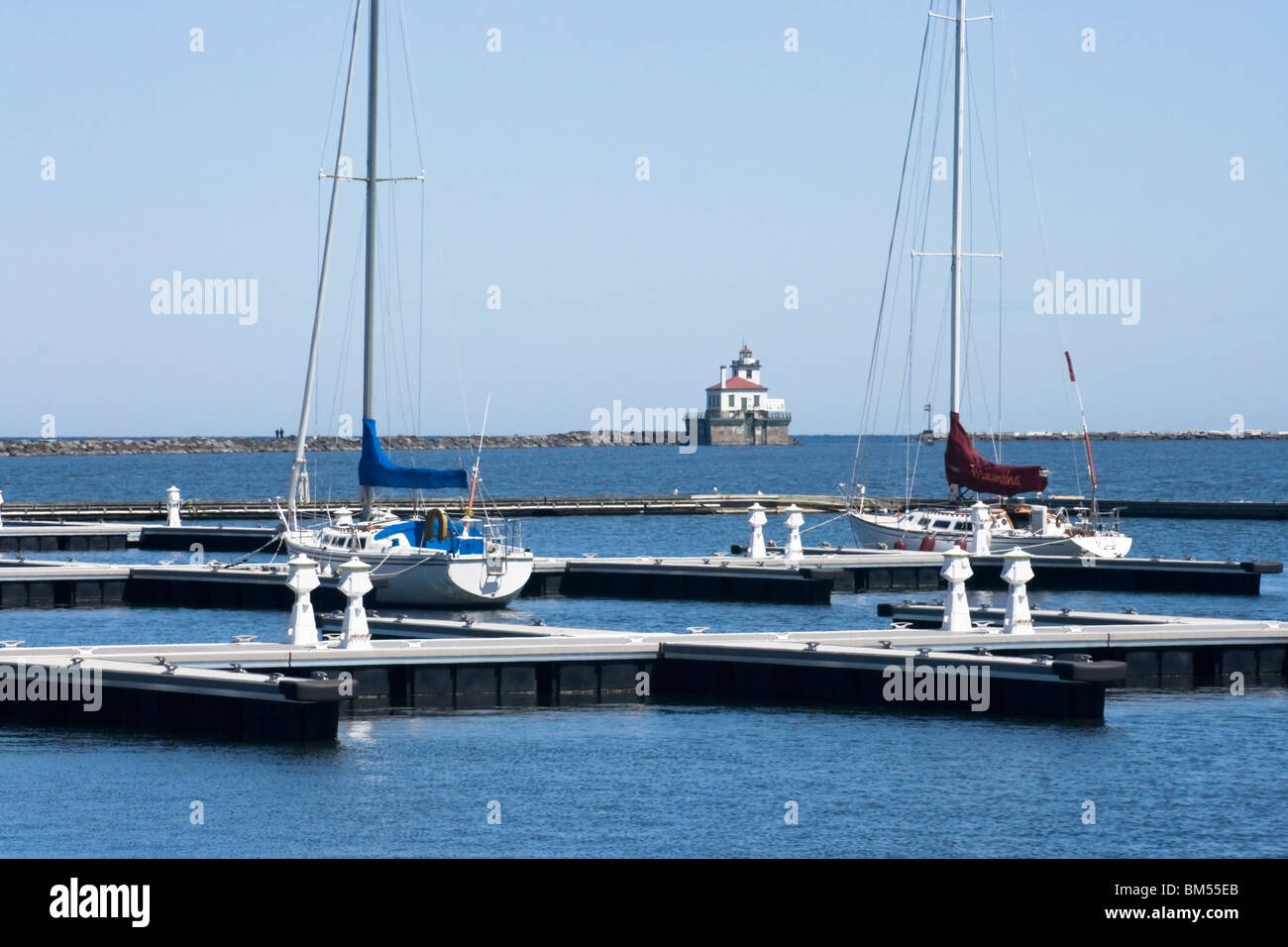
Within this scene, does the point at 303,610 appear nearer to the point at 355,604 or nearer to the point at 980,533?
the point at 355,604

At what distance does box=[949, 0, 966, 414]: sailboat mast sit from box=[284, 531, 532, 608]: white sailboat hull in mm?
→ 18969

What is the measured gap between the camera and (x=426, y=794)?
21.2m

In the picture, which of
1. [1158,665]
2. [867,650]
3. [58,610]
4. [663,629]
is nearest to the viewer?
[867,650]

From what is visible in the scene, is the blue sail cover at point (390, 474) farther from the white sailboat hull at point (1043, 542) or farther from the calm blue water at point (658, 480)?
the calm blue water at point (658, 480)

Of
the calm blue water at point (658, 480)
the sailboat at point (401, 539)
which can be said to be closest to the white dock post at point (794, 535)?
the sailboat at point (401, 539)

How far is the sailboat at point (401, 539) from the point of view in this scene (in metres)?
38.8

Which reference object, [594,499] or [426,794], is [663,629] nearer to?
[426,794]

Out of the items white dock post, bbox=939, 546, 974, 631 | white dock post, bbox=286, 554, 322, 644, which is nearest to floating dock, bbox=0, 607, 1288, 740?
white dock post, bbox=286, 554, 322, 644
